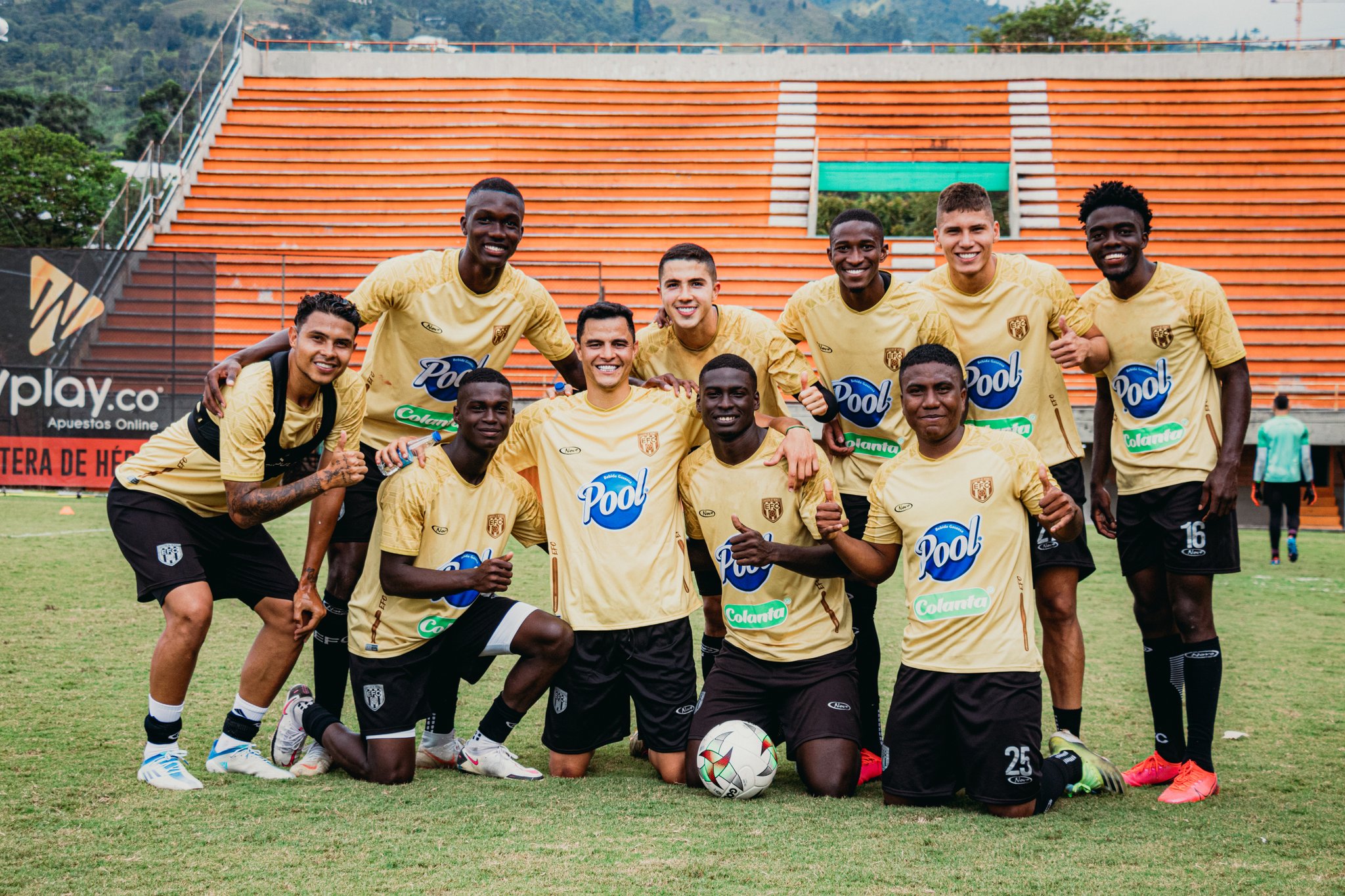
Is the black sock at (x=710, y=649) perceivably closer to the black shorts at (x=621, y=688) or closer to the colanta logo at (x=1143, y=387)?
the black shorts at (x=621, y=688)

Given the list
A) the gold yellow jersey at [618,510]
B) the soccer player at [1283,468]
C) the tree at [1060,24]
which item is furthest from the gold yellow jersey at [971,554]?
the tree at [1060,24]

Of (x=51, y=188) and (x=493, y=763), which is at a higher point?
(x=51, y=188)

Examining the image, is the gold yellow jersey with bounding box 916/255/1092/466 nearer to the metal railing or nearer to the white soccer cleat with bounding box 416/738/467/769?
the white soccer cleat with bounding box 416/738/467/769

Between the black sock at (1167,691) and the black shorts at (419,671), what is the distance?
266 cm

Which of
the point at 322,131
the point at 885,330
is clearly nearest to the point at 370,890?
the point at 885,330

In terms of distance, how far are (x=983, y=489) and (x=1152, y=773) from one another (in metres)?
1.41

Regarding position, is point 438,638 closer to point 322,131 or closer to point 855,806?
point 855,806

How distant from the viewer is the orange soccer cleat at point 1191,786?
4.21 m

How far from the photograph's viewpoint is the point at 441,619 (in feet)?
15.4

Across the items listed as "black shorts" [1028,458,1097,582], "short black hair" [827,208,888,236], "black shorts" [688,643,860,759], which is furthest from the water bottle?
"black shorts" [1028,458,1097,582]

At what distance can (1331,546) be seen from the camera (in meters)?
13.7

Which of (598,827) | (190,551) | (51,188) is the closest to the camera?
(598,827)

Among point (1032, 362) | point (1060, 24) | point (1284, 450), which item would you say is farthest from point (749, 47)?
point (1060, 24)

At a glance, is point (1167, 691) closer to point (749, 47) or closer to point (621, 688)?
point (621, 688)
